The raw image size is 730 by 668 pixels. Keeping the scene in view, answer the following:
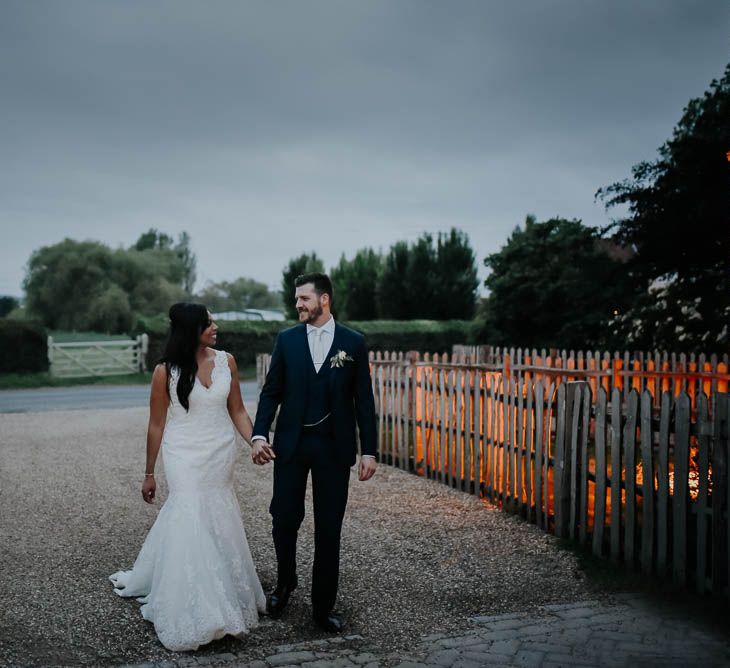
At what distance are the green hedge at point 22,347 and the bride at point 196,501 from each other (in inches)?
899

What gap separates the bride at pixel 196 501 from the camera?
4.32 metres

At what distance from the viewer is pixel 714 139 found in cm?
1120

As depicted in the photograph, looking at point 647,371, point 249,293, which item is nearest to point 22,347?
point 647,371

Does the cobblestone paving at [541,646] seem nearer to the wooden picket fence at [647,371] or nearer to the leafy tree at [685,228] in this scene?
the wooden picket fence at [647,371]

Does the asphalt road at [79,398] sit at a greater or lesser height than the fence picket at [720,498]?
lesser

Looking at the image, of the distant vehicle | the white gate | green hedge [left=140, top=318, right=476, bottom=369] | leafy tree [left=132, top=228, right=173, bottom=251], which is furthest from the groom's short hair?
leafy tree [left=132, top=228, right=173, bottom=251]

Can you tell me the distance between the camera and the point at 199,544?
4453 millimetres

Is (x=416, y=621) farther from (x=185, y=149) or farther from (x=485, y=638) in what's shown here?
(x=185, y=149)

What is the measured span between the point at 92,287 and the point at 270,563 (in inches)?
1785

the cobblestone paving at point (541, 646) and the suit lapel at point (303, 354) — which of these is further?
the suit lapel at point (303, 354)

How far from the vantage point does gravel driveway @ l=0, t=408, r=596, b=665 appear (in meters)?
4.44

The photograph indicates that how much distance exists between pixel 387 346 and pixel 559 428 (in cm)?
2602

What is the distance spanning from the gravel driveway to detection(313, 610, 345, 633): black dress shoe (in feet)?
0.17

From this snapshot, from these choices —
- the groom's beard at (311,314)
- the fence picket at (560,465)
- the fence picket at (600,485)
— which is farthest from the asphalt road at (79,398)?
the groom's beard at (311,314)
